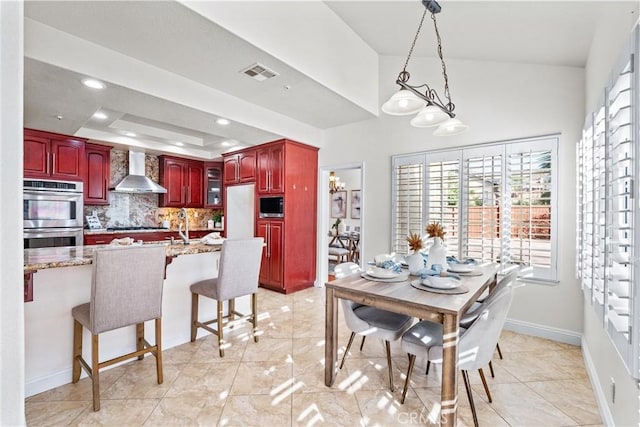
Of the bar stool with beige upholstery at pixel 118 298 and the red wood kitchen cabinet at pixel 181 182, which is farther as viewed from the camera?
the red wood kitchen cabinet at pixel 181 182

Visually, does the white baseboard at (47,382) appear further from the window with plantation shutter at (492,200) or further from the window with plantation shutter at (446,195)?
the window with plantation shutter at (446,195)

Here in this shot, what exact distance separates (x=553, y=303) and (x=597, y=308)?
1410 mm

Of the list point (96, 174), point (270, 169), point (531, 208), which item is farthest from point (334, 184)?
point (96, 174)

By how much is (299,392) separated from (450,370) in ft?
3.51

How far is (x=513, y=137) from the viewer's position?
318 cm

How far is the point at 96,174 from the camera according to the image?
4.79 m

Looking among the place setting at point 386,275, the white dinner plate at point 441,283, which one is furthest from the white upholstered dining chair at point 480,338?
the place setting at point 386,275

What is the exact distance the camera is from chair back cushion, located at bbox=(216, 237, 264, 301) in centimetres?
258

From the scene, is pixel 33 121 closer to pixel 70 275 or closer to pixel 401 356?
pixel 70 275

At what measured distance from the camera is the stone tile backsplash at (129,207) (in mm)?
5293

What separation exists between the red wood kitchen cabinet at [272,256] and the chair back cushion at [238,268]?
5.42ft

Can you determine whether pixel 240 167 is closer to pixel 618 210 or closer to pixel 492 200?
pixel 492 200

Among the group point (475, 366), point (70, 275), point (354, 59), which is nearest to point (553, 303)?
point (475, 366)
